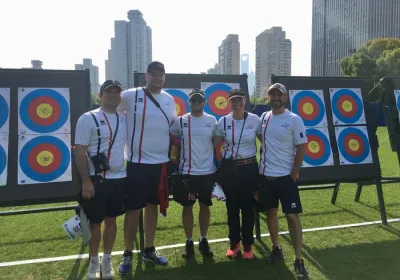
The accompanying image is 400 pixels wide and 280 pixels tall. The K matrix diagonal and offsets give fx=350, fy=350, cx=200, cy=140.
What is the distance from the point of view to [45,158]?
12.8 feet

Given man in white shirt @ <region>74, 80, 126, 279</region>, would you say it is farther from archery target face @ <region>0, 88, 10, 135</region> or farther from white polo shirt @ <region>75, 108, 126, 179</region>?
archery target face @ <region>0, 88, 10, 135</region>

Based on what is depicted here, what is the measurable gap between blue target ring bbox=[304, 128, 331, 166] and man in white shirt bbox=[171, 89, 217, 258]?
176 cm

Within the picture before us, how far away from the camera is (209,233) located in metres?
4.60

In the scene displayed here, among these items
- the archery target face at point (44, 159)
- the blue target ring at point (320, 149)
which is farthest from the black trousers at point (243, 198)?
the archery target face at point (44, 159)

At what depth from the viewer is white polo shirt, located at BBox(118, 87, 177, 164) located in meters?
3.32

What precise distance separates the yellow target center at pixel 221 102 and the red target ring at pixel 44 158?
2.11 metres

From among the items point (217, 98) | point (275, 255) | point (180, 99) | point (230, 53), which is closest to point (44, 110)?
point (180, 99)

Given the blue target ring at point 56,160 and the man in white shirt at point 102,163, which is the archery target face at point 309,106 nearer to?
the man in white shirt at point 102,163

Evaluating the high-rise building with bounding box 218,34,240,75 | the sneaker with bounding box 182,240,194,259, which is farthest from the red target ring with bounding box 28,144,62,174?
the high-rise building with bounding box 218,34,240,75

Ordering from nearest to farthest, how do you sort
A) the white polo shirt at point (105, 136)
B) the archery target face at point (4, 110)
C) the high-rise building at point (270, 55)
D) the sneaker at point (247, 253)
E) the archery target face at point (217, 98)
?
the white polo shirt at point (105, 136)
the sneaker at point (247, 253)
the archery target face at point (4, 110)
the archery target face at point (217, 98)
the high-rise building at point (270, 55)

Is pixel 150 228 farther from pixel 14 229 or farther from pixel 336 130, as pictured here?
pixel 336 130

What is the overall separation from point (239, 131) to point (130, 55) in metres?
41.7

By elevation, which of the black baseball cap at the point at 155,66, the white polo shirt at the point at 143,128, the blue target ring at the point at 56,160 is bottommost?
the blue target ring at the point at 56,160

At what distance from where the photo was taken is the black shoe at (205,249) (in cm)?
382
